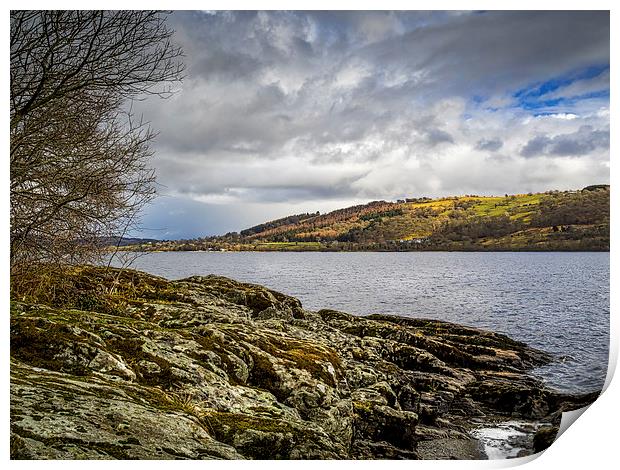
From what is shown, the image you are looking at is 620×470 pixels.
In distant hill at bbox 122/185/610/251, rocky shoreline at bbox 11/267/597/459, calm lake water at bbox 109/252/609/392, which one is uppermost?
distant hill at bbox 122/185/610/251

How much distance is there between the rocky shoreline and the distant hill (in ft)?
6.03

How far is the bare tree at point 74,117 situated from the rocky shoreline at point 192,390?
100 cm

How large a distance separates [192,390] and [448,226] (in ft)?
168

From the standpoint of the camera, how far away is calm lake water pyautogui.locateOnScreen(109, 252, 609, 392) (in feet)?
61.5

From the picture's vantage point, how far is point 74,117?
22.9 feet

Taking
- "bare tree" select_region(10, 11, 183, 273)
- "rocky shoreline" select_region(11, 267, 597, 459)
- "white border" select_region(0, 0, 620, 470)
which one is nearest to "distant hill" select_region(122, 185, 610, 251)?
"bare tree" select_region(10, 11, 183, 273)

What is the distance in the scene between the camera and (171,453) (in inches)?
176

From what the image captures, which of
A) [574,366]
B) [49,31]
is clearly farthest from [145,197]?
[574,366]

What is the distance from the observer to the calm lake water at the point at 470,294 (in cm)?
1875

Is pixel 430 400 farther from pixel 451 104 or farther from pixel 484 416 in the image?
pixel 451 104

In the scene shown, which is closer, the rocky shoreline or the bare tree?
the rocky shoreline

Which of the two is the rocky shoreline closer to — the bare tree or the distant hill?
the bare tree
